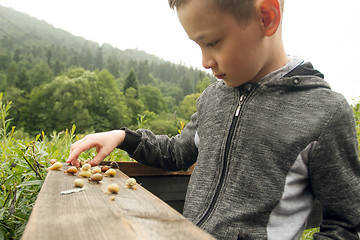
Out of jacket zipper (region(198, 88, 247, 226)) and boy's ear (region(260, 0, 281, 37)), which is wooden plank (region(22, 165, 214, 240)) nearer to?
jacket zipper (region(198, 88, 247, 226))

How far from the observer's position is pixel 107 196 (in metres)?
0.70

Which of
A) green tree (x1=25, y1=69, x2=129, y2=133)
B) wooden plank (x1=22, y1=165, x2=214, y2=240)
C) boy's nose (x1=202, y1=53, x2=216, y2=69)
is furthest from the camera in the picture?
green tree (x1=25, y1=69, x2=129, y2=133)

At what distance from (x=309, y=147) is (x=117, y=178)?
0.65 m

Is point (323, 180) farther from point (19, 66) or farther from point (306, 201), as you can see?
point (19, 66)

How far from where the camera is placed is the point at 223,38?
3.17 feet

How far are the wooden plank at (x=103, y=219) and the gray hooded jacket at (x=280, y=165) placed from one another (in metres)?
0.43

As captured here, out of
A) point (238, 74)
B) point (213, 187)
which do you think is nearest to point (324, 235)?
point (213, 187)

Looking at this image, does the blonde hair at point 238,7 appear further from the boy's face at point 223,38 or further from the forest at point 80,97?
the forest at point 80,97

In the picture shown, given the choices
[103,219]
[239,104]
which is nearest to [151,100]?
[239,104]

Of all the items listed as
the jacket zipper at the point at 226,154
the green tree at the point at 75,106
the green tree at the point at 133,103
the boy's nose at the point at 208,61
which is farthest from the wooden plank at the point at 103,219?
the green tree at the point at 133,103

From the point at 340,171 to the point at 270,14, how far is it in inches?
22.3

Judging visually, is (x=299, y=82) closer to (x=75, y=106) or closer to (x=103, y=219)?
(x=103, y=219)

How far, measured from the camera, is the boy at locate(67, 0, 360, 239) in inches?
38.1

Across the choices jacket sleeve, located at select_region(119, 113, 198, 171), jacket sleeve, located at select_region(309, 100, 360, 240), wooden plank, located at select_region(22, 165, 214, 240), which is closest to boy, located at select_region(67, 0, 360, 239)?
jacket sleeve, located at select_region(309, 100, 360, 240)
